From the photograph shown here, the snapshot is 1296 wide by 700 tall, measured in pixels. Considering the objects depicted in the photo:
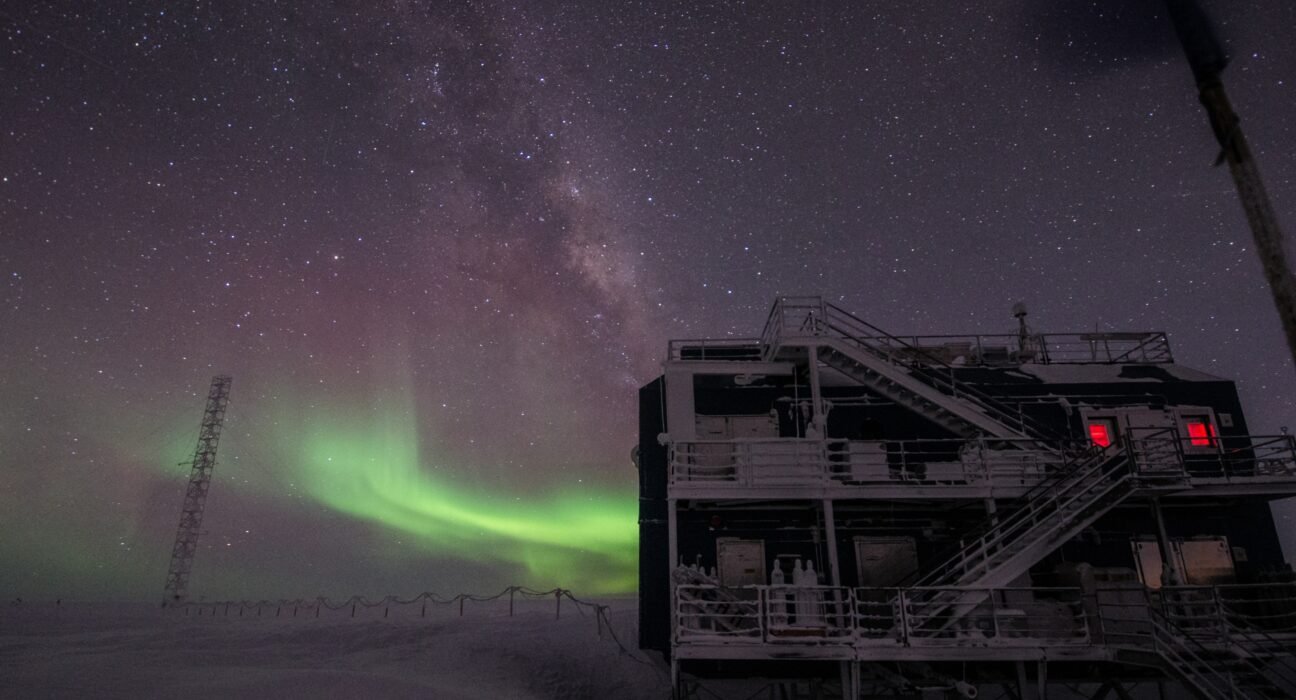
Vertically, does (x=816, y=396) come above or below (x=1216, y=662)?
above

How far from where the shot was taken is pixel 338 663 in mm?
28438

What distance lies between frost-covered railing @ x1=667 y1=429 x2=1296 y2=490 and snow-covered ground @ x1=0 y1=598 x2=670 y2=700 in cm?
816

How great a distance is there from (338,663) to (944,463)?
23.5 m

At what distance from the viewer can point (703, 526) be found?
2347cm

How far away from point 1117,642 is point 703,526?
11220 millimetres

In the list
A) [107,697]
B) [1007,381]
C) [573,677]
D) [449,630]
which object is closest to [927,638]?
[1007,381]

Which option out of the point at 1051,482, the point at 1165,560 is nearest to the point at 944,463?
the point at 1051,482

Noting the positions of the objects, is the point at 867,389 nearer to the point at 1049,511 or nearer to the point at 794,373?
the point at 794,373

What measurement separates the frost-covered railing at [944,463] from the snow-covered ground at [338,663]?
8158 mm

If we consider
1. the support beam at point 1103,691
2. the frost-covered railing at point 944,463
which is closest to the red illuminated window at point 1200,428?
the frost-covered railing at point 944,463

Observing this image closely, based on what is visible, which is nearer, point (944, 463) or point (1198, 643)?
point (1198, 643)

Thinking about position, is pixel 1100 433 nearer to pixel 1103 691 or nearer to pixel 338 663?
pixel 1103 691

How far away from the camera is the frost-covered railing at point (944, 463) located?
1952 centimetres

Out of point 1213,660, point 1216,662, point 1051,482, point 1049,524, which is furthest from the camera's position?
point 1051,482
